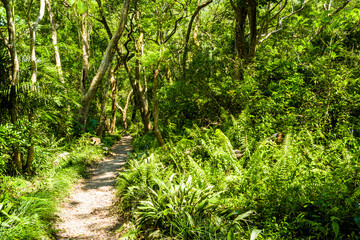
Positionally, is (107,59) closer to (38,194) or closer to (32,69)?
(32,69)

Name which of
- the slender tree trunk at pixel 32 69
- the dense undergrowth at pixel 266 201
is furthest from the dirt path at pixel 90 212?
the slender tree trunk at pixel 32 69

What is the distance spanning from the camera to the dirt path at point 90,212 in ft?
13.8

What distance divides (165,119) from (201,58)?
10.5 feet

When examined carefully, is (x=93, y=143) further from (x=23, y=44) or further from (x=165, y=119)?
(x=23, y=44)

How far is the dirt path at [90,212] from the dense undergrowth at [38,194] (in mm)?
247

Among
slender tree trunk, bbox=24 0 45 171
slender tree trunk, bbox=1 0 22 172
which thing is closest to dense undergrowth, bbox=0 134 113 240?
slender tree trunk, bbox=24 0 45 171

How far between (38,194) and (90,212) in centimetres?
124

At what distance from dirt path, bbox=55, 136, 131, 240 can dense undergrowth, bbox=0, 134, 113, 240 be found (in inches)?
9.7

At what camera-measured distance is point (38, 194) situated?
4.35 metres

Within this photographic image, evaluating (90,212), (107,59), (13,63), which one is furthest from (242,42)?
(90,212)

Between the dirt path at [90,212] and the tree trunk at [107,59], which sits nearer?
the dirt path at [90,212]

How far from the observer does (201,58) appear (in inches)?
384

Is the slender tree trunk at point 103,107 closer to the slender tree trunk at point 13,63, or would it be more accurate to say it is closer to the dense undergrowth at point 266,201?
the slender tree trunk at point 13,63

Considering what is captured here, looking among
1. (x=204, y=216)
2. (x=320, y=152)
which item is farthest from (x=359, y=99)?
(x=204, y=216)
